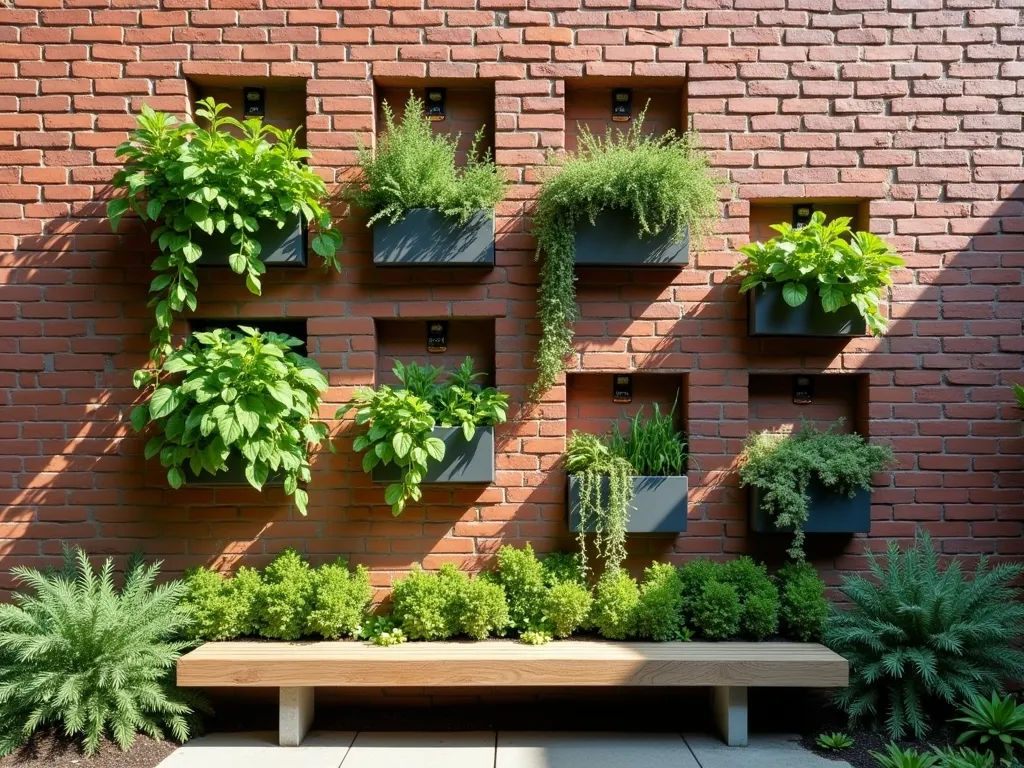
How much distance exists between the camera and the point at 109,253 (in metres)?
3.52

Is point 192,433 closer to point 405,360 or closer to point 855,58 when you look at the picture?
point 405,360

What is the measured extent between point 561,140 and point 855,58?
1.62 m

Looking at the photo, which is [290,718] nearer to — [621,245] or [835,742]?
[835,742]

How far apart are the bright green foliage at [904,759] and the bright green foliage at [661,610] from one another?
0.91 metres

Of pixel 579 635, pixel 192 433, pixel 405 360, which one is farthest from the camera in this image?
pixel 405 360

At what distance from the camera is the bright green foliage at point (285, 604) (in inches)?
126

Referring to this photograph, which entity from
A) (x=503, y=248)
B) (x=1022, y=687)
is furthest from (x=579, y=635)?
(x=1022, y=687)

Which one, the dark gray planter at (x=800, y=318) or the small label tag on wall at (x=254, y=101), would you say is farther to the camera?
the small label tag on wall at (x=254, y=101)

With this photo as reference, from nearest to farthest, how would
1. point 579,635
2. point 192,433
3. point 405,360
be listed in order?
point 192,433 < point 579,635 < point 405,360

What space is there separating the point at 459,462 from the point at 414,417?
0.34 meters

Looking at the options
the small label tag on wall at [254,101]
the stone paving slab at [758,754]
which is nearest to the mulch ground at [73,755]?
the stone paving slab at [758,754]

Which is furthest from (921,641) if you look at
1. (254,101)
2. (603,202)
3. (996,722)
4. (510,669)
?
(254,101)

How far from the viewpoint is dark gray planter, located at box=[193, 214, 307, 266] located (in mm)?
3330

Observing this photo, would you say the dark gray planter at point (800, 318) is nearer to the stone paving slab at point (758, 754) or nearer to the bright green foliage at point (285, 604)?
the stone paving slab at point (758, 754)
